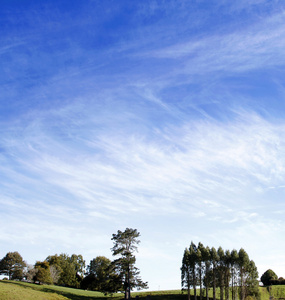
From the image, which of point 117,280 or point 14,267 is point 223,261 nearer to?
point 117,280

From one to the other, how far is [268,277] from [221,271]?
4507cm

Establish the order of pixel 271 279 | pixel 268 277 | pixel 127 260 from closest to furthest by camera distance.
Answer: pixel 127 260 → pixel 271 279 → pixel 268 277

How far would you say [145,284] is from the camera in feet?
239

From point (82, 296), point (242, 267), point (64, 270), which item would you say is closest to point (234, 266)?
point (242, 267)

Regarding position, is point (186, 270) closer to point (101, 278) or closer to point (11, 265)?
point (101, 278)

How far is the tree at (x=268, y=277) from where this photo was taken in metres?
119

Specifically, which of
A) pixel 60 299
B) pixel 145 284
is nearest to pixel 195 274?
pixel 145 284

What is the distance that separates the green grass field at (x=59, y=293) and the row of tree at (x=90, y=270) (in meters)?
4.84

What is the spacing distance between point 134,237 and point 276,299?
5554 cm

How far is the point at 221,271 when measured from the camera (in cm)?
8719

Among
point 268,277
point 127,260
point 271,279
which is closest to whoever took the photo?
point 127,260

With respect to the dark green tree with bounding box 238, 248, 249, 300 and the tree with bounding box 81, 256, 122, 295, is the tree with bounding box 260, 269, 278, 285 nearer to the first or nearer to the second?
the dark green tree with bounding box 238, 248, 249, 300

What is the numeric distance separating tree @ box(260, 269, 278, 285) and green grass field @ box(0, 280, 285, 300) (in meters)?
14.2

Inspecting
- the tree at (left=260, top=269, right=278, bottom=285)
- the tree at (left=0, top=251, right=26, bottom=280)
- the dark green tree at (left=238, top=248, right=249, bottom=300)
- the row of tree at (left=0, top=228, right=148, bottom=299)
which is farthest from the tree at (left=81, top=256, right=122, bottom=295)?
the tree at (left=260, top=269, right=278, bottom=285)
